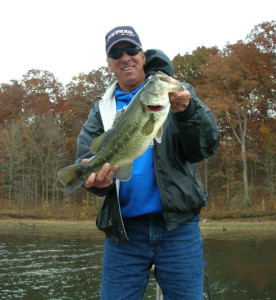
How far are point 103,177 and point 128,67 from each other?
46.4 inches

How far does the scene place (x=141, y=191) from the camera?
11.2ft

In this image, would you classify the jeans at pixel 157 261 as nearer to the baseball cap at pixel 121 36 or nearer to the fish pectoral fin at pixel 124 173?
the fish pectoral fin at pixel 124 173

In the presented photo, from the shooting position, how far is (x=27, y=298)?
11.5 metres

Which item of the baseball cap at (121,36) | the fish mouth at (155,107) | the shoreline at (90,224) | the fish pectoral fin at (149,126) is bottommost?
the shoreline at (90,224)

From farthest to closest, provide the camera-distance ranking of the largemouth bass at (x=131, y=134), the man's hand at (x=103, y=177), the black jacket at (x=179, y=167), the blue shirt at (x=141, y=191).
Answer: the blue shirt at (x=141, y=191), the black jacket at (x=179, y=167), the man's hand at (x=103, y=177), the largemouth bass at (x=131, y=134)

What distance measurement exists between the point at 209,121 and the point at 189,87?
462 mm

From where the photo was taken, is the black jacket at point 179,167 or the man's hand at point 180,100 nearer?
the man's hand at point 180,100

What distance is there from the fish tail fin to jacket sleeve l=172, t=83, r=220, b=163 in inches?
36.9

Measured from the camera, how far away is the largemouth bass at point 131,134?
2943 mm

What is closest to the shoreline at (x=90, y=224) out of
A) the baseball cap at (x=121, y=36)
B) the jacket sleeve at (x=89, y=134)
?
the jacket sleeve at (x=89, y=134)

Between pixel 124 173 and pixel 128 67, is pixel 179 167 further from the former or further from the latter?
pixel 128 67

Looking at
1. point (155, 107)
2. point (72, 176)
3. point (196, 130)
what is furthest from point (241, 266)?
Result: point (155, 107)

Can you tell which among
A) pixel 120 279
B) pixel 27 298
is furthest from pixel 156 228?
pixel 27 298

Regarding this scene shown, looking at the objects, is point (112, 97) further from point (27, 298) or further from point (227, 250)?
point (227, 250)
